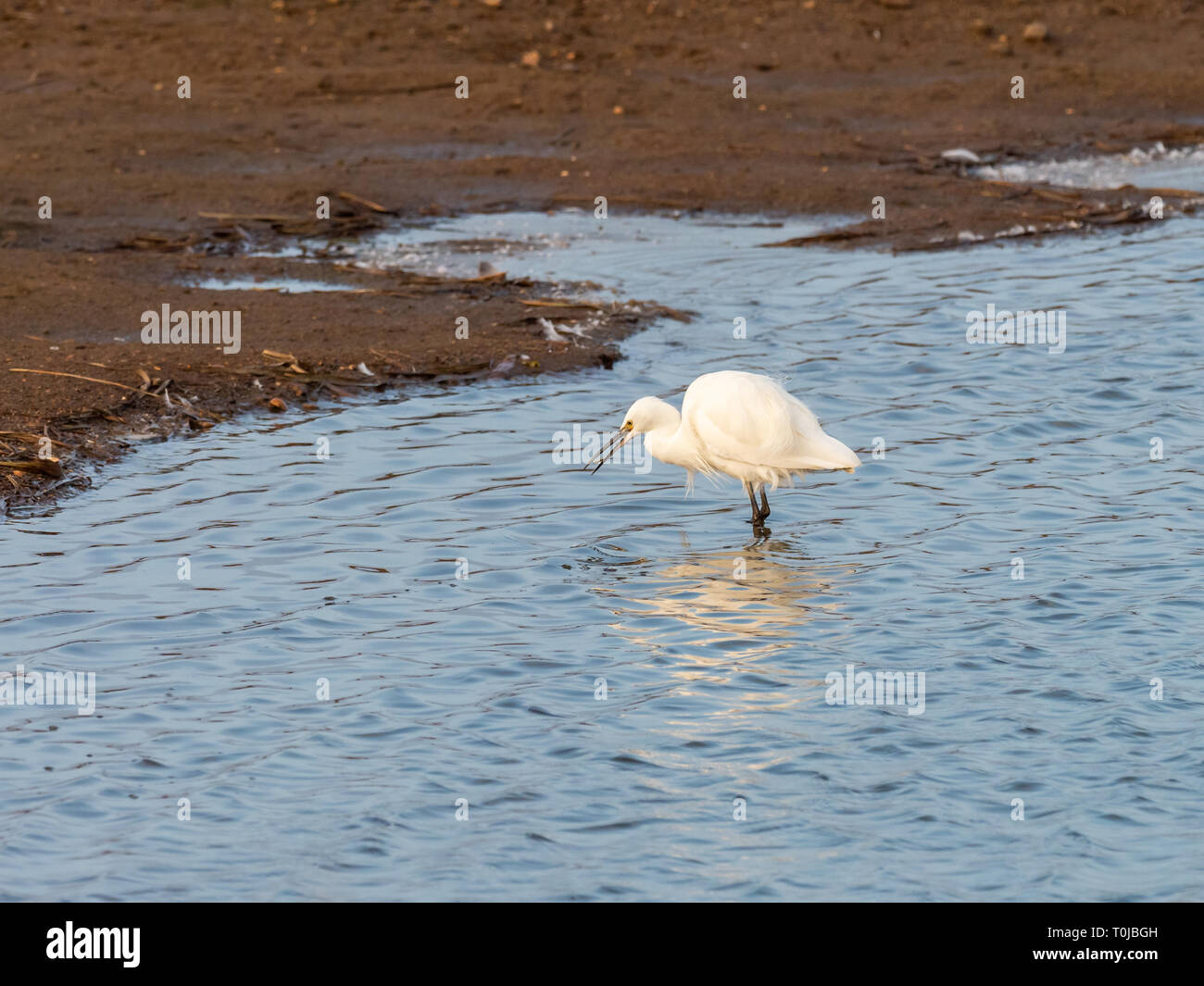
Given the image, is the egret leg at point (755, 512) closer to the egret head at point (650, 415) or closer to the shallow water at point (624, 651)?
the shallow water at point (624, 651)

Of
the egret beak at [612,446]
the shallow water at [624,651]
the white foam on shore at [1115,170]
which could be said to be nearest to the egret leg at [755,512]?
the shallow water at [624,651]

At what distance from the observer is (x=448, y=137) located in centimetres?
1852

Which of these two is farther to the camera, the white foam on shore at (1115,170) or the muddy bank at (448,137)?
the white foam on shore at (1115,170)

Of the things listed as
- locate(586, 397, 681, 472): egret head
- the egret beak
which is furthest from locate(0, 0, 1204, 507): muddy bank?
locate(586, 397, 681, 472): egret head

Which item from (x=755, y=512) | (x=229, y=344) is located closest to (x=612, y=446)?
(x=755, y=512)

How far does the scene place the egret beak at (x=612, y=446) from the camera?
931 cm

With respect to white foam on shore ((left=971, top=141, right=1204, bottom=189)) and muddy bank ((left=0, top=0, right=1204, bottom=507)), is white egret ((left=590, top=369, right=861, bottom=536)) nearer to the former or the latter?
muddy bank ((left=0, top=0, right=1204, bottom=507))

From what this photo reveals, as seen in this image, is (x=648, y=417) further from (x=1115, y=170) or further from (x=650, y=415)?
(x=1115, y=170)

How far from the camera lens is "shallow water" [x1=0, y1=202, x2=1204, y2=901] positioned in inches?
217

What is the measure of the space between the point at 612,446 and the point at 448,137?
9922 millimetres

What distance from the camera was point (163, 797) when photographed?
19.1ft

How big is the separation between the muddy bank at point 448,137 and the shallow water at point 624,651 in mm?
1324

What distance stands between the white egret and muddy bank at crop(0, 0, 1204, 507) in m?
2.64

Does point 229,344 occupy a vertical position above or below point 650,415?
above
